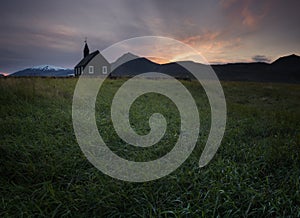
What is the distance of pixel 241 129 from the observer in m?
5.34

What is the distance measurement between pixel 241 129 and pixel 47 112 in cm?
589

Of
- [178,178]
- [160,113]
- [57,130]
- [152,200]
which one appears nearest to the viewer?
[152,200]

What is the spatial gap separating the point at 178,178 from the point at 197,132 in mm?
2435

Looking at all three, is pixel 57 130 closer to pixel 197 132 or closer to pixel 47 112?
pixel 47 112

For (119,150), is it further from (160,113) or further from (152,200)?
(160,113)

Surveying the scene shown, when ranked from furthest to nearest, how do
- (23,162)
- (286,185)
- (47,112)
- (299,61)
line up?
(299,61)
(47,112)
(23,162)
(286,185)

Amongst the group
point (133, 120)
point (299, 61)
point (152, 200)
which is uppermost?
point (299, 61)

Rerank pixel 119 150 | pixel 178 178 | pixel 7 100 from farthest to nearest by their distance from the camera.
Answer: pixel 7 100 < pixel 119 150 < pixel 178 178

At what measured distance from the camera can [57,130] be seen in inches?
179

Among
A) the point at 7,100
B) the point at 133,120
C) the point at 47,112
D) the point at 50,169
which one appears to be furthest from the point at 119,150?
the point at 7,100

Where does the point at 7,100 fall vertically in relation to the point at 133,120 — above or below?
above

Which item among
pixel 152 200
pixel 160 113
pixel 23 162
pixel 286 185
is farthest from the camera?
pixel 160 113

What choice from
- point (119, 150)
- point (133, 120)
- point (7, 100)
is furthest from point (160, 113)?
point (7, 100)

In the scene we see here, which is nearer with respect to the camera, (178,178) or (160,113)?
(178,178)
